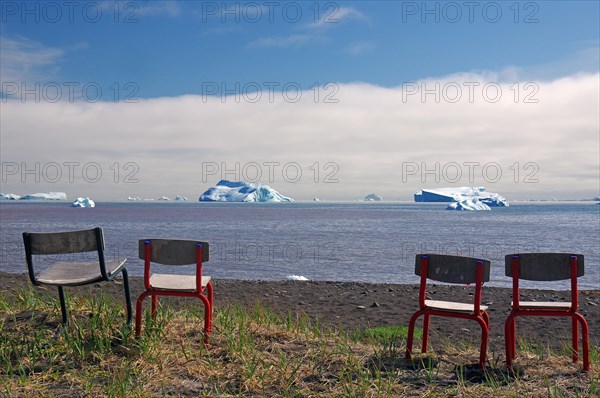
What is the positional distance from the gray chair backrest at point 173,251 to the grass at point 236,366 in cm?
61

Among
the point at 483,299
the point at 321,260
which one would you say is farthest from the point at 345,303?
the point at 321,260

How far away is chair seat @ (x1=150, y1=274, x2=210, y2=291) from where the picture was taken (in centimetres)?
577

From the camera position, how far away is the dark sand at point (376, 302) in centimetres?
974

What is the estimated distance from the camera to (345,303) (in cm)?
1209

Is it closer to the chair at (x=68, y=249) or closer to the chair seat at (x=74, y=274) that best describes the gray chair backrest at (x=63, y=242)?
the chair at (x=68, y=249)

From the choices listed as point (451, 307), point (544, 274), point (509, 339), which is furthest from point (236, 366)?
point (544, 274)

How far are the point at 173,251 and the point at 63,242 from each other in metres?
1.13

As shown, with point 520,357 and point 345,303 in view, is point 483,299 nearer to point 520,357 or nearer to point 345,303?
point 345,303

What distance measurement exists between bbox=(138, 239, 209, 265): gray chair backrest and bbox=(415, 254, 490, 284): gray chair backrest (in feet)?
7.00

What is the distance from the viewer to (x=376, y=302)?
39.8ft

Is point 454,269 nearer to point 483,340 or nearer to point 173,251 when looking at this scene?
point 483,340

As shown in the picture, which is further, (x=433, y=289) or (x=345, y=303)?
(x=433, y=289)

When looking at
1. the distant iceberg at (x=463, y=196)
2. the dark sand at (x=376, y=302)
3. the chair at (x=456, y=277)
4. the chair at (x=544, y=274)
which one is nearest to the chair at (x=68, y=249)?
the chair at (x=456, y=277)

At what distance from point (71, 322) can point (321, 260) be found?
20017mm
